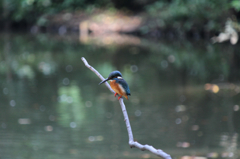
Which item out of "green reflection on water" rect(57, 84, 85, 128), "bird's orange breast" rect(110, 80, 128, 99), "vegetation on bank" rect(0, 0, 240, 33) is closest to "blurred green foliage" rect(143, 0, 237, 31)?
"vegetation on bank" rect(0, 0, 240, 33)

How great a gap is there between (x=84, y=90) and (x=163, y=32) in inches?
540

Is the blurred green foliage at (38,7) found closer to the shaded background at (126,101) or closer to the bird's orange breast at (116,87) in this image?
the shaded background at (126,101)

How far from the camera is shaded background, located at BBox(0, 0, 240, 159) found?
4969 mm

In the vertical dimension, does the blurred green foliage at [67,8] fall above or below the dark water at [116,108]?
above

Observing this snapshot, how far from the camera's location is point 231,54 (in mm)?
14375

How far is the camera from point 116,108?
690 cm

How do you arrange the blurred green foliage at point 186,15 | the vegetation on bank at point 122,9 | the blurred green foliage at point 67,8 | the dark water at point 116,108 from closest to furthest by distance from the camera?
1. the dark water at point 116,108
2. the blurred green foliage at point 186,15
3. the vegetation on bank at point 122,9
4. the blurred green foliage at point 67,8

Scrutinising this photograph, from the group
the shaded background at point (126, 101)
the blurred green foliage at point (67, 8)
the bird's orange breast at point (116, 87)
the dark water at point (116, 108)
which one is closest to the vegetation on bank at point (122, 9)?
the blurred green foliage at point (67, 8)

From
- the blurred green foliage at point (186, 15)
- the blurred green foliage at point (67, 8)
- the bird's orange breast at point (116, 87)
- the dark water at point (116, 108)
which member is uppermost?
the blurred green foliage at point (67, 8)

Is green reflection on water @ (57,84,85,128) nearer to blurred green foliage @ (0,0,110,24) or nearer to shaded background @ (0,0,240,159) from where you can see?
shaded background @ (0,0,240,159)

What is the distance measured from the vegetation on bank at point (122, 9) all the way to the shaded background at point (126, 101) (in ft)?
0.51

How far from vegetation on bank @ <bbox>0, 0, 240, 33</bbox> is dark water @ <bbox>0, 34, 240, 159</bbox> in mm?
6280

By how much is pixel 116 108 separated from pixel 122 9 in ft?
60.8

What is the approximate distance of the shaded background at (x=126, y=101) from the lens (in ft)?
16.3
